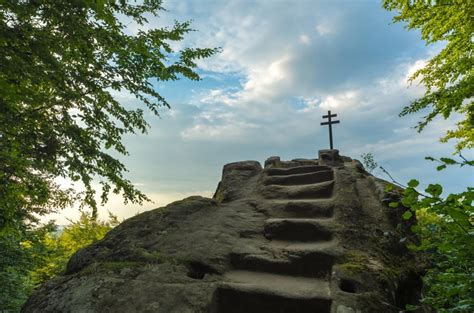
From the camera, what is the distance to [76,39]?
5.25 m

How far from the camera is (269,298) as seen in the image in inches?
147

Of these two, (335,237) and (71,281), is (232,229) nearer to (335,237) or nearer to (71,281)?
(335,237)

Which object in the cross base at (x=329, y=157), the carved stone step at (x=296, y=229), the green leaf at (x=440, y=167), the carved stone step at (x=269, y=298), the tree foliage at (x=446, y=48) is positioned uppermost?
the tree foliage at (x=446, y=48)

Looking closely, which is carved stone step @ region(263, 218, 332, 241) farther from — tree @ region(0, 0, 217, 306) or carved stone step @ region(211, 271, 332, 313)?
tree @ region(0, 0, 217, 306)

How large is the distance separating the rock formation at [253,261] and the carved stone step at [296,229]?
17 mm

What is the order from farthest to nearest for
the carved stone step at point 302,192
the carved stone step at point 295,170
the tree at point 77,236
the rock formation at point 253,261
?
the tree at point 77,236 < the carved stone step at point 295,170 < the carved stone step at point 302,192 < the rock formation at point 253,261

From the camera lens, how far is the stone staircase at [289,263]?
12.0 feet

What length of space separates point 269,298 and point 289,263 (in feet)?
2.90

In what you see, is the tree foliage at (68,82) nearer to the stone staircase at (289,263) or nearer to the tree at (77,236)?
the stone staircase at (289,263)

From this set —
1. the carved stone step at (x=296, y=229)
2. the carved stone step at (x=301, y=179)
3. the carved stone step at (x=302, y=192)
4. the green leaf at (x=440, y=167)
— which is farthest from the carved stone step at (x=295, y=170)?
the green leaf at (x=440, y=167)

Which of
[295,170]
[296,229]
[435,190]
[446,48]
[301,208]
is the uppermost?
[446,48]

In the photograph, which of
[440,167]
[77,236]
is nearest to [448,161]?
[440,167]

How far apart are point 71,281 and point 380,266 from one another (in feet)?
12.9

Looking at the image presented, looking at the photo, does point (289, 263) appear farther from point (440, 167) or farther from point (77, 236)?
point (77, 236)
